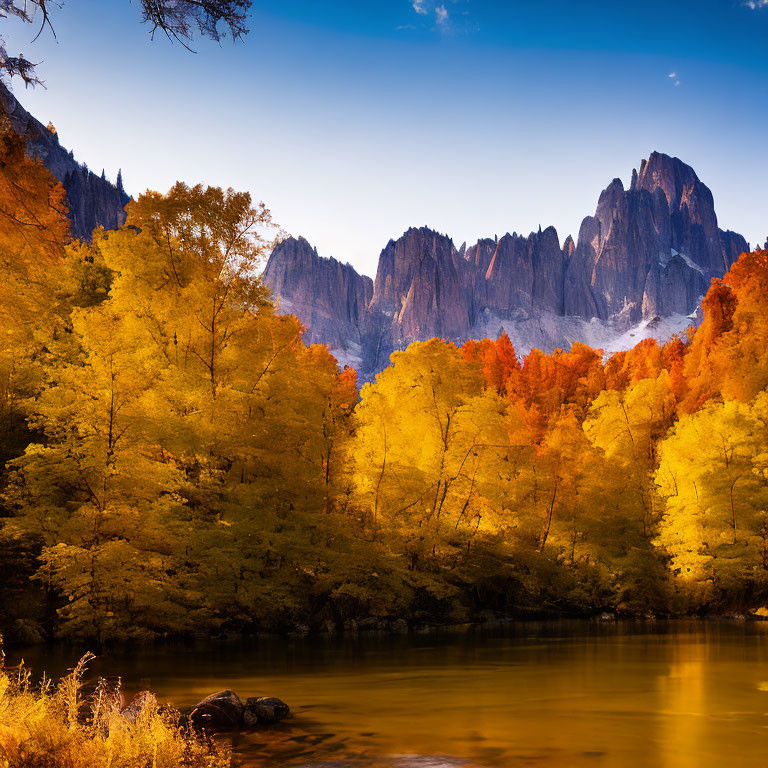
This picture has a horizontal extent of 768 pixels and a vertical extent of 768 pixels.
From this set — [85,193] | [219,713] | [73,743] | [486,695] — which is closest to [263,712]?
[219,713]

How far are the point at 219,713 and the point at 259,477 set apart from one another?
12.4 metres

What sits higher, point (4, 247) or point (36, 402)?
point (4, 247)

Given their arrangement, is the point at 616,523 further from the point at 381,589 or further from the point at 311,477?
the point at 311,477

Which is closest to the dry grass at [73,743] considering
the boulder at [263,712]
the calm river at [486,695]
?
the calm river at [486,695]

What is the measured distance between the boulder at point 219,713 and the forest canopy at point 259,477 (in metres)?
7.14

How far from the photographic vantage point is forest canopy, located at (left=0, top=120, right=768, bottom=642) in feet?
56.9

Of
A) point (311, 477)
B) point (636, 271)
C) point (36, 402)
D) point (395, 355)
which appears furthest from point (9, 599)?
point (636, 271)

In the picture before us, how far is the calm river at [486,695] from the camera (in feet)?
29.6

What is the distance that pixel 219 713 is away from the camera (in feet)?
32.4

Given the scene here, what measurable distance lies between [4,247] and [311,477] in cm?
1044

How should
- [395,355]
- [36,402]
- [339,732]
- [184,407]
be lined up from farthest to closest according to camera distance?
[395,355], [184,407], [36,402], [339,732]

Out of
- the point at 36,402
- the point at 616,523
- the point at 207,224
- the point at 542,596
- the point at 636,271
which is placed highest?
the point at 636,271

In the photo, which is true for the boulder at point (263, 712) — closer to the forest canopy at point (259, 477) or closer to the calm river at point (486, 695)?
the calm river at point (486, 695)

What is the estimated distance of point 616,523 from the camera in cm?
3209
